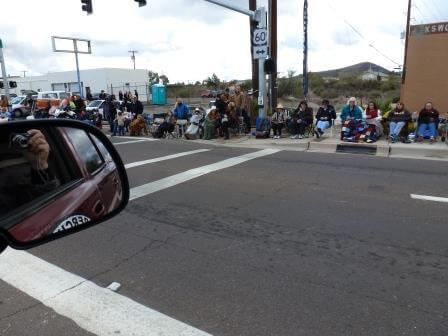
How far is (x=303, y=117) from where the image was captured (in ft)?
46.7

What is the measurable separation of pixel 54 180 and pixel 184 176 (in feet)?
21.9

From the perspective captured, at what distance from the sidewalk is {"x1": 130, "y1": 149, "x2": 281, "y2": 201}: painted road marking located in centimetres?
207

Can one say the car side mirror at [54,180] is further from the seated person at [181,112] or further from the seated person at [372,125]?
the seated person at [181,112]

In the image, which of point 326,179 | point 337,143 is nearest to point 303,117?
point 337,143

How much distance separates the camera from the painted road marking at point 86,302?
317cm

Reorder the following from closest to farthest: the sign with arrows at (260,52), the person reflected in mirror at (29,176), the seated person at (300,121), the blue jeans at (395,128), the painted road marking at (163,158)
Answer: the person reflected in mirror at (29,176) → the painted road marking at (163,158) → the blue jeans at (395,128) → the seated person at (300,121) → the sign with arrows at (260,52)

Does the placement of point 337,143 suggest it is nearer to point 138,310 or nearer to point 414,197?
point 414,197

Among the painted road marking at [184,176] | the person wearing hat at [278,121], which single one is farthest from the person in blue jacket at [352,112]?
the painted road marking at [184,176]

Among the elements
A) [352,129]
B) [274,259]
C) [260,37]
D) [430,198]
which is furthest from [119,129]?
[274,259]

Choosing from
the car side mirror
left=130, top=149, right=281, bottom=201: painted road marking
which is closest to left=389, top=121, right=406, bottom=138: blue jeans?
left=130, top=149, right=281, bottom=201: painted road marking

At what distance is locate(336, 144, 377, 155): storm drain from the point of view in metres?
11.9

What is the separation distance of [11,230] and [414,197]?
6.18 meters

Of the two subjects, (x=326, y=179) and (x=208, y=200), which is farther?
(x=326, y=179)

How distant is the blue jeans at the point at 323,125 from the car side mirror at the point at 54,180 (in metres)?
11.8
